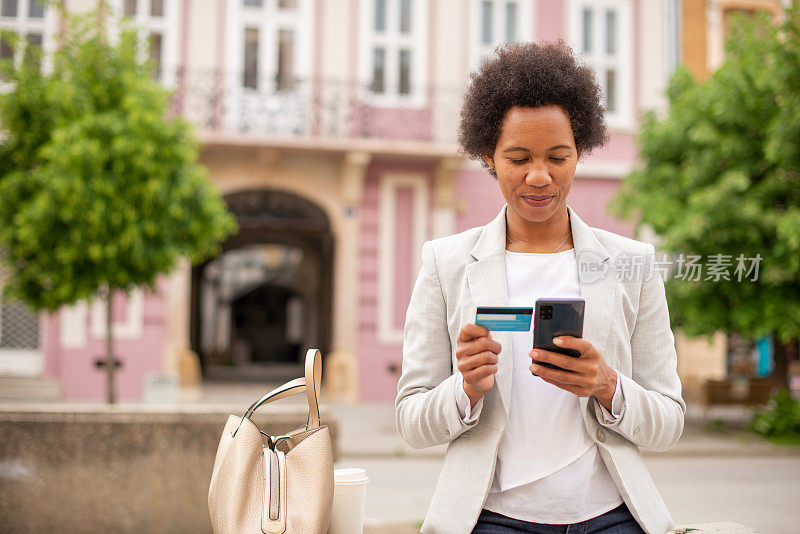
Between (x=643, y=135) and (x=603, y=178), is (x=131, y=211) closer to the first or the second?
(x=643, y=135)

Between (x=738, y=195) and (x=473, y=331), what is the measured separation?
32.9 ft

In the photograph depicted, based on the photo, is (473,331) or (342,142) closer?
(473,331)

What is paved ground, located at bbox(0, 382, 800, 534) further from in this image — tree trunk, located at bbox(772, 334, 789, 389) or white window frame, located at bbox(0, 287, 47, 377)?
white window frame, located at bbox(0, 287, 47, 377)

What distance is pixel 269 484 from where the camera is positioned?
195 centimetres

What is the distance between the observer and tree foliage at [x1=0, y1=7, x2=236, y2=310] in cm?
937

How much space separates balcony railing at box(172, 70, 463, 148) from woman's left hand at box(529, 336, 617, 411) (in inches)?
538

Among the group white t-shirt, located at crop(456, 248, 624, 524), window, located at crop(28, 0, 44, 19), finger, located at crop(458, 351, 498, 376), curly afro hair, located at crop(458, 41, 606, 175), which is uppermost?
window, located at crop(28, 0, 44, 19)

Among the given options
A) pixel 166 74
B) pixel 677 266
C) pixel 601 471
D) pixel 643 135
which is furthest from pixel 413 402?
pixel 166 74

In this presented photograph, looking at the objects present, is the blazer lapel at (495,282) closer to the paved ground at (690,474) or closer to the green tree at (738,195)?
the paved ground at (690,474)

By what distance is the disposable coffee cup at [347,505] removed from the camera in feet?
7.63

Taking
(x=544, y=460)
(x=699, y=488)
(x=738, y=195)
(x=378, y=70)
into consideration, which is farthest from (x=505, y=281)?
(x=378, y=70)

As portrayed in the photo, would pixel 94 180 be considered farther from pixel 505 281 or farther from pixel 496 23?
pixel 496 23

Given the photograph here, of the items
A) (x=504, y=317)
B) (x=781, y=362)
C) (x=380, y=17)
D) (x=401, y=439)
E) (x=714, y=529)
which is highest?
(x=380, y=17)

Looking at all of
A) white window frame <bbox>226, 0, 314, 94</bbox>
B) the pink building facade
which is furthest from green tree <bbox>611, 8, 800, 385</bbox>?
white window frame <bbox>226, 0, 314, 94</bbox>
